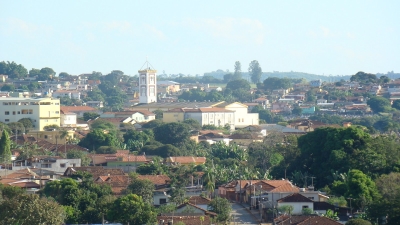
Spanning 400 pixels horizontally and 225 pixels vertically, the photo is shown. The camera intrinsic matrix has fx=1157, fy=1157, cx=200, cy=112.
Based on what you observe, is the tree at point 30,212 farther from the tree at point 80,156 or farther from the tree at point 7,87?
the tree at point 7,87

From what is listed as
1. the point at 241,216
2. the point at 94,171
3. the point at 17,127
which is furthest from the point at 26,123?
the point at 241,216

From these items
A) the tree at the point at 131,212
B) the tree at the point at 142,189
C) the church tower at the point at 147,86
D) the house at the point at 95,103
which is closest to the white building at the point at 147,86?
the church tower at the point at 147,86

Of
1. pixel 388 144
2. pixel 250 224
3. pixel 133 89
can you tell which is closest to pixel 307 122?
pixel 388 144

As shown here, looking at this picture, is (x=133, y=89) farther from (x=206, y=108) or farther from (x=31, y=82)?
(x=206, y=108)

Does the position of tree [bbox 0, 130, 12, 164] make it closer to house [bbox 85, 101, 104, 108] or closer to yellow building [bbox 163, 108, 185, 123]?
yellow building [bbox 163, 108, 185, 123]

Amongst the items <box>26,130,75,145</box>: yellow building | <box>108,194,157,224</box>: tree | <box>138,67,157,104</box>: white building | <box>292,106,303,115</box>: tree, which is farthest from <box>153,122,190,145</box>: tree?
<box>292,106,303,115</box>: tree

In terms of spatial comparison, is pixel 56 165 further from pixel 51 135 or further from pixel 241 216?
pixel 51 135
